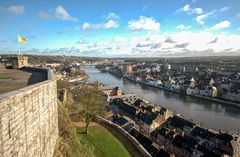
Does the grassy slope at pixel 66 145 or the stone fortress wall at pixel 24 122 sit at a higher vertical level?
the stone fortress wall at pixel 24 122

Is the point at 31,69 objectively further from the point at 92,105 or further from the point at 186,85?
the point at 186,85

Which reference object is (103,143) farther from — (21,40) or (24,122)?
(24,122)

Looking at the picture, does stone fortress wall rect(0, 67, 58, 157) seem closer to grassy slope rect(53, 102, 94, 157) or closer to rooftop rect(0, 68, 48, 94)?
rooftop rect(0, 68, 48, 94)

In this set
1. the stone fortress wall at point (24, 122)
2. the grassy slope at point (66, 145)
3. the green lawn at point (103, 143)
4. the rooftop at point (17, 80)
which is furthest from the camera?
the green lawn at point (103, 143)

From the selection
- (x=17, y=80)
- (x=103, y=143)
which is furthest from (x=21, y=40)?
(x=103, y=143)

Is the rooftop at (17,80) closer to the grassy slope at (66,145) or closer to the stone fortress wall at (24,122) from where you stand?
the stone fortress wall at (24,122)

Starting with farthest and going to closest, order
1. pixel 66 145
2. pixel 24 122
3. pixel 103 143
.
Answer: pixel 103 143 < pixel 66 145 < pixel 24 122

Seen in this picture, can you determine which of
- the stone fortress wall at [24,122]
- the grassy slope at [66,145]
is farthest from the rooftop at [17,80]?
the grassy slope at [66,145]

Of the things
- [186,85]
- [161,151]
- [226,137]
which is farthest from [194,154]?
[186,85]
